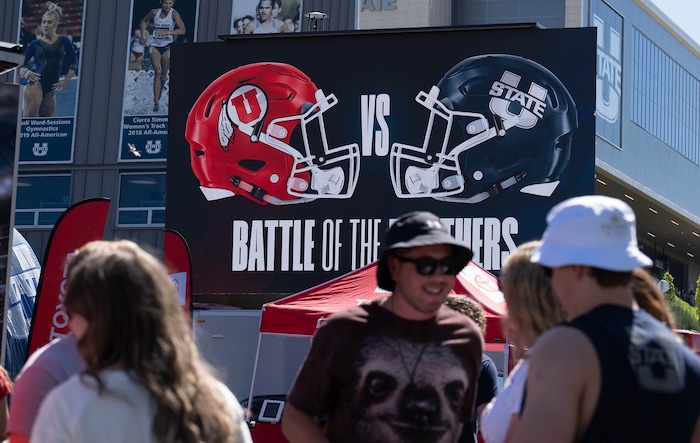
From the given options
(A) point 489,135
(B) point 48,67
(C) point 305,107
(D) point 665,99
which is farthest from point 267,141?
(D) point 665,99

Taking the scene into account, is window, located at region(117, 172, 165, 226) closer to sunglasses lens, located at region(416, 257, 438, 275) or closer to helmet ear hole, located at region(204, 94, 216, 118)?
helmet ear hole, located at region(204, 94, 216, 118)

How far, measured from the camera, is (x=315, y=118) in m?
19.6

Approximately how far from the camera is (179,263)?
40.7ft

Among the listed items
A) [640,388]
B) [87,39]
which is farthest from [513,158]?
[87,39]

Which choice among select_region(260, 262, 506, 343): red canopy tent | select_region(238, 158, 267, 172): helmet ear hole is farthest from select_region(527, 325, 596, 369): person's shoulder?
select_region(238, 158, 267, 172): helmet ear hole

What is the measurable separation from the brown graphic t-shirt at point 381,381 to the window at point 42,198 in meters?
31.8

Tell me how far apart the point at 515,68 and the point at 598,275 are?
638 inches

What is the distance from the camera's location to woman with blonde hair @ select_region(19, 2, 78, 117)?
34.5 meters

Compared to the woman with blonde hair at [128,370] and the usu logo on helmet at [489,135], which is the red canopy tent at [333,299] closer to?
the usu logo on helmet at [489,135]

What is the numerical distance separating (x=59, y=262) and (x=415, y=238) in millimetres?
Answer: 6378

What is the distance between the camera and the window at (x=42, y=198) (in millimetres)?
35031

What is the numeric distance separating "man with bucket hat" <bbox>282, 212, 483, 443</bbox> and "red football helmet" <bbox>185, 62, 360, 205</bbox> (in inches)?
583

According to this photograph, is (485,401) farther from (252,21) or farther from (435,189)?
(252,21)

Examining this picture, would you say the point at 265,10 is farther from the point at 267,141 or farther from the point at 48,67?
the point at 267,141
